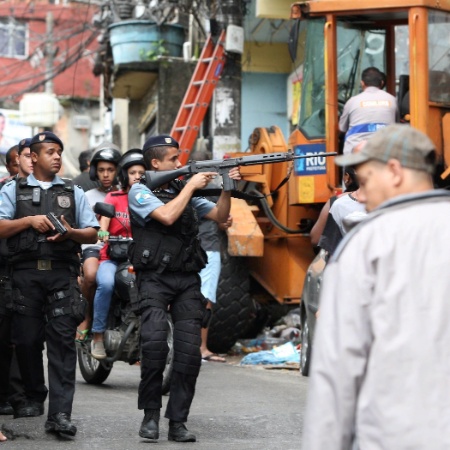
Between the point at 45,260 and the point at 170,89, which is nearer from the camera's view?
the point at 45,260

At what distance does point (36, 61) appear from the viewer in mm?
42062

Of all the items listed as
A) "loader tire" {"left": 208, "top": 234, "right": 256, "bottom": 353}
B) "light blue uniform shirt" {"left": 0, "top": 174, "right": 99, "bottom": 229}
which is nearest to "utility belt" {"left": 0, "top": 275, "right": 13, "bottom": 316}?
"light blue uniform shirt" {"left": 0, "top": 174, "right": 99, "bottom": 229}

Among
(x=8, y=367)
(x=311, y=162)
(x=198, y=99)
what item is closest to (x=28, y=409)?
(x=8, y=367)

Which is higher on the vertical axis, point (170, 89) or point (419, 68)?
point (170, 89)

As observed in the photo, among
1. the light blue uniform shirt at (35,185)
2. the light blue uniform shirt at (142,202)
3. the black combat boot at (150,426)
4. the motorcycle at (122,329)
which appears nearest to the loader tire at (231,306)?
the motorcycle at (122,329)

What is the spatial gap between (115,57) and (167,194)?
13873 millimetres

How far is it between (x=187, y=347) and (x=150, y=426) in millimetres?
497

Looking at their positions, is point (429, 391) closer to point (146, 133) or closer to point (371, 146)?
point (371, 146)

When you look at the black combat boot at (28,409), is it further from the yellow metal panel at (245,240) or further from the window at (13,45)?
the window at (13,45)

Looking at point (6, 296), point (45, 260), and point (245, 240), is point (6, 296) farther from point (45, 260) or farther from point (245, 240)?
point (245, 240)

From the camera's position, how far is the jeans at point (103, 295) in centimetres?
959

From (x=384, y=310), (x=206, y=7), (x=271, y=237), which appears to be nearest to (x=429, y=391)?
(x=384, y=310)

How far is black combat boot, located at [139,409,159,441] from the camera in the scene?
23.6 ft

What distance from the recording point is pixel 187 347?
23.9 ft
